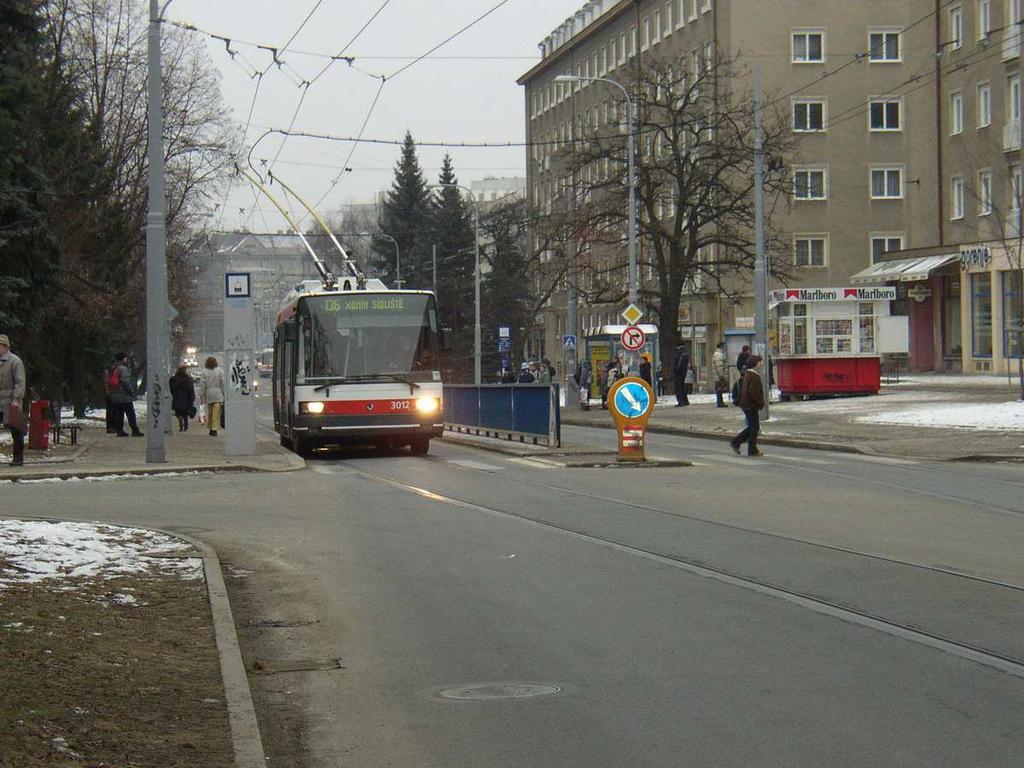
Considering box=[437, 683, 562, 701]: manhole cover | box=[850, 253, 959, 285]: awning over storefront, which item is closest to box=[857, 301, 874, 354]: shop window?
box=[850, 253, 959, 285]: awning over storefront

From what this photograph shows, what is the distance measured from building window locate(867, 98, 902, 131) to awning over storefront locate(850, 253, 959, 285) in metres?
12.8

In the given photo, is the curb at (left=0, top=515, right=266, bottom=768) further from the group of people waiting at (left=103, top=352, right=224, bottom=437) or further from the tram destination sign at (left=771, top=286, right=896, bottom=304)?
the tram destination sign at (left=771, top=286, right=896, bottom=304)

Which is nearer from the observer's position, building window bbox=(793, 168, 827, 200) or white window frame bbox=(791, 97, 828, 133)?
building window bbox=(793, 168, 827, 200)

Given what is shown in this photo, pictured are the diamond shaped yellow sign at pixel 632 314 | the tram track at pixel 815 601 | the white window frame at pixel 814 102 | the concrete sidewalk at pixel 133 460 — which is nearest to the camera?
the tram track at pixel 815 601

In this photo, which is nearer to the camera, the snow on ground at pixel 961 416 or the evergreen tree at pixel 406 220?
the snow on ground at pixel 961 416

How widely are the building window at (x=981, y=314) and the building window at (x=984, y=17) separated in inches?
336

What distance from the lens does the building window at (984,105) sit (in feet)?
174

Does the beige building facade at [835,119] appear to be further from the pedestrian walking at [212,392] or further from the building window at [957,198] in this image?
the pedestrian walking at [212,392]

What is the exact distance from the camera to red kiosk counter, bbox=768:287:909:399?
4300 centimetres

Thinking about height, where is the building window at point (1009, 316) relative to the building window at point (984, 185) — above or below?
below

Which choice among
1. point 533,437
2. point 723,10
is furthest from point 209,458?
point 723,10

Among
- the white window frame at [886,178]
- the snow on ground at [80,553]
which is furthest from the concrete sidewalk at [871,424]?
the white window frame at [886,178]

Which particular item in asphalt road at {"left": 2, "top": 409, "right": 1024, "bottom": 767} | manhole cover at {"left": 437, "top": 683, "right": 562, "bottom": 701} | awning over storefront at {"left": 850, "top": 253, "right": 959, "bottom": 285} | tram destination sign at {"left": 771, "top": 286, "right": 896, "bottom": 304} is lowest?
manhole cover at {"left": 437, "top": 683, "right": 562, "bottom": 701}

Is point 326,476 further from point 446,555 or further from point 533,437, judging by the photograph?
point 446,555
